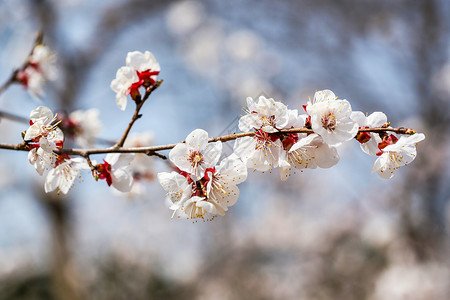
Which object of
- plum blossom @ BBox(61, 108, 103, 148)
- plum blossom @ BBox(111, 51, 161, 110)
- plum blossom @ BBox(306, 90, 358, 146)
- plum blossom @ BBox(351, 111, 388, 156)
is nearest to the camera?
plum blossom @ BBox(306, 90, 358, 146)

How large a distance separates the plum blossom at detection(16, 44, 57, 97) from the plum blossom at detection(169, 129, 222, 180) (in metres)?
1.35

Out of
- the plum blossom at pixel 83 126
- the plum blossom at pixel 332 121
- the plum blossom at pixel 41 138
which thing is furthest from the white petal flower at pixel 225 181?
the plum blossom at pixel 83 126

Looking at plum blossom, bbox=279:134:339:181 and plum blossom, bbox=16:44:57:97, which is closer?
plum blossom, bbox=279:134:339:181

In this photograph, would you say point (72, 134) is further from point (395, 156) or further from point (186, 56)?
point (186, 56)

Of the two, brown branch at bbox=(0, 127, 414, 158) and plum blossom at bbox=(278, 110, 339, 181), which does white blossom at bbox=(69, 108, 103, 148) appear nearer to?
brown branch at bbox=(0, 127, 414, 158)

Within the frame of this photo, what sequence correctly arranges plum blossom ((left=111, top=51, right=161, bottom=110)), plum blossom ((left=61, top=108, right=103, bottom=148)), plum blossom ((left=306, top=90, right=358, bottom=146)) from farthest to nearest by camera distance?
plum blossom ((left=61, top=108, right=103, bottom=148))
plum blossom ((left=111, top=51, right=161, bottom=110))
plum blossom ((left=306, top=90, right=358, bottom=146))

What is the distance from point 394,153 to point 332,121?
0.24m

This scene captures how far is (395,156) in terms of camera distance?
3.42ft

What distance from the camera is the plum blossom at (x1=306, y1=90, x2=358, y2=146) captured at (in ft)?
3.02

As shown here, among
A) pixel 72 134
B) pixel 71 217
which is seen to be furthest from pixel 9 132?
pixel 72 134

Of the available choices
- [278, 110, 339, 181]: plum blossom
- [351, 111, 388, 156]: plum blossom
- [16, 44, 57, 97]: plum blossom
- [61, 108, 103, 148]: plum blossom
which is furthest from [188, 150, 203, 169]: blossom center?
[16, 44, 57, 97]: plum blossom

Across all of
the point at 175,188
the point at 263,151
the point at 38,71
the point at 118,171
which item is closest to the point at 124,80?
the point at 118,171

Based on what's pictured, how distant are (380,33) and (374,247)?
10.8ft

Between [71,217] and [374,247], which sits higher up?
[374,247]
